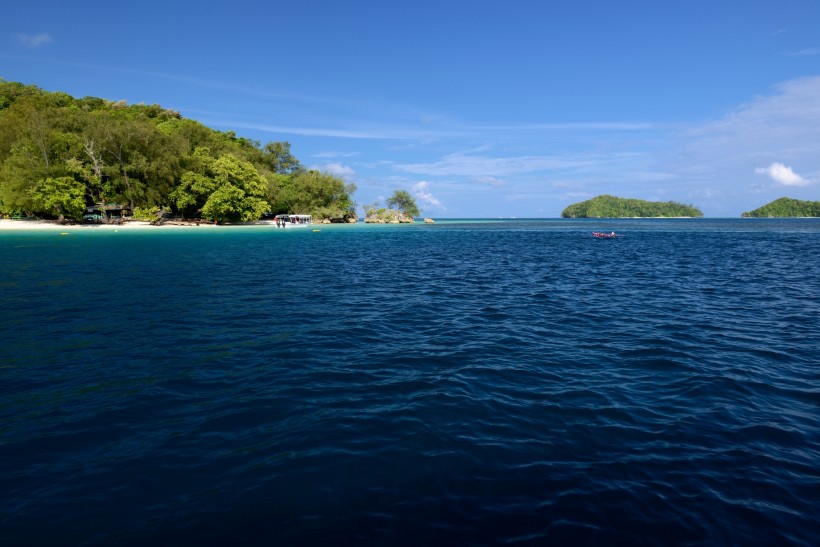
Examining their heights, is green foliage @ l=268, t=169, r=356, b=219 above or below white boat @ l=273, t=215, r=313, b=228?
above

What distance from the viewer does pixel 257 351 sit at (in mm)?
14094

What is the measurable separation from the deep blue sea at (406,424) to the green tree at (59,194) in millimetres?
79163

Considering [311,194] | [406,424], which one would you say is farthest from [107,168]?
[406,424]

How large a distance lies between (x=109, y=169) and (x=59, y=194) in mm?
12822

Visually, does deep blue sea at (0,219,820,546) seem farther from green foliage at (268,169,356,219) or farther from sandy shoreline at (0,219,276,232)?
green foliage at (268,169,356,219)

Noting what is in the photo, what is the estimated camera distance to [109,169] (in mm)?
90250

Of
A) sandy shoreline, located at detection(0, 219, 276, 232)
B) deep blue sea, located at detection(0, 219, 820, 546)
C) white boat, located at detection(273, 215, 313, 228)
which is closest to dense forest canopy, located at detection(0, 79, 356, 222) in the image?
sandy shoreline, located at detection(0, 219, 276, 232)

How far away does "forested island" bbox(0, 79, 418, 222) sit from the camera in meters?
81.5

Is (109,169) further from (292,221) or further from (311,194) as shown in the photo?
(311,194)

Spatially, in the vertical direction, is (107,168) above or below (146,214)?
above

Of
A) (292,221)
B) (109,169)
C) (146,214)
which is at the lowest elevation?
(292,221)

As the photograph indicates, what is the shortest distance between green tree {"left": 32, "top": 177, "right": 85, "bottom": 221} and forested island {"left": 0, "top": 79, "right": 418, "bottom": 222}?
6.1 inches

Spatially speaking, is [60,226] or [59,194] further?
[60,226]

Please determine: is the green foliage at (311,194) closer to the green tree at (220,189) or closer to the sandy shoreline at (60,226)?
the green tree at (220,189)
